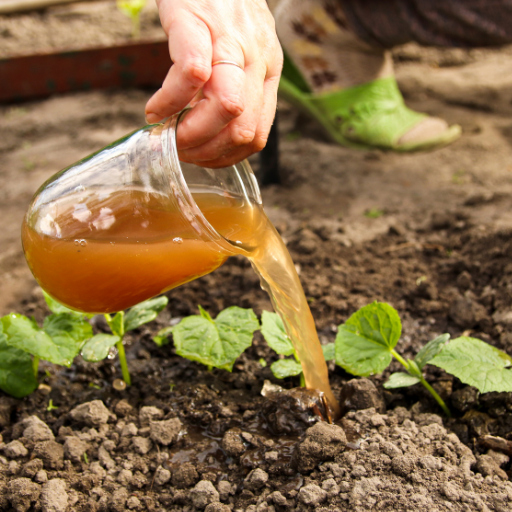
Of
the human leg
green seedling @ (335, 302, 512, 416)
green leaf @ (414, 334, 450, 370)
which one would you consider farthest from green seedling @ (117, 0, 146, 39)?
green leaf @ (414, 334, 450, 370)

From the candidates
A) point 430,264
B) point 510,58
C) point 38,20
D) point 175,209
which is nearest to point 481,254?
point 430,264

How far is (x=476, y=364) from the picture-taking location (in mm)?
1350

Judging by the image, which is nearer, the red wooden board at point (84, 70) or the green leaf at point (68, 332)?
the green leaf at point (68, 332)

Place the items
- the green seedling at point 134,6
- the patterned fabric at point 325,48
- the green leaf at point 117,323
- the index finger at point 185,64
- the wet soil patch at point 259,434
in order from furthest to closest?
the green seedling at point 134,6, the patterned fabric at point 325,48, the green leaf at point 117,323, the wet soil patch at point 259,434, the index finger at point 185,64

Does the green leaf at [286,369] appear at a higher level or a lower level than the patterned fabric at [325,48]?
lower

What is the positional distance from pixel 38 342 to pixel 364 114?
2.25 metres

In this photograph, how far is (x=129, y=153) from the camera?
117 cm

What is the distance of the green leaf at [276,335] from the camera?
1.54 meters

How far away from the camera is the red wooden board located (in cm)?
380

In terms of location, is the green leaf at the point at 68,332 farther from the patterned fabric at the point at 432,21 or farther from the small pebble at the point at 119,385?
the patterned fabric at the point at 432,21

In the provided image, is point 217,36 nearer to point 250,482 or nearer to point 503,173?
point 250,482

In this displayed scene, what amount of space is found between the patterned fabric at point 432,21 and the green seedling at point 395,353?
1.84 metres

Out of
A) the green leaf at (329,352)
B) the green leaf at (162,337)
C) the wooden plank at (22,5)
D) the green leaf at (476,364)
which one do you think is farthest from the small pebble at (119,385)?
the wooden plank at (22,5)

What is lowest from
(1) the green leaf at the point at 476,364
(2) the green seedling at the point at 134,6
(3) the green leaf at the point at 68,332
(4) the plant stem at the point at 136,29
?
(4) the plant stem at the point at 136,29
